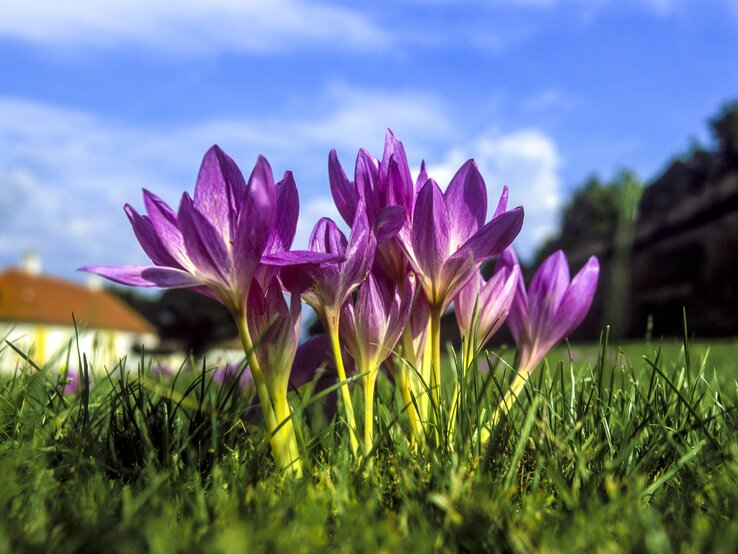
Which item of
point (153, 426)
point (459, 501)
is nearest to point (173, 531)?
point (459, 501)

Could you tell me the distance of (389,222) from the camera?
4.33 ft

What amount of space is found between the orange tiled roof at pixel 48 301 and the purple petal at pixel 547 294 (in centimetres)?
4484

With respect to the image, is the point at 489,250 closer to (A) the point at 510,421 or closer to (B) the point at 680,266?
(A) the point at 510,421

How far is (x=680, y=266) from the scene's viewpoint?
16297 millimetres

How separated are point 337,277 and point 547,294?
1.84 ft

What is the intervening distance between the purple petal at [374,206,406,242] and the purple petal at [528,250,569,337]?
48cm

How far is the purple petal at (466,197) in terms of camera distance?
1424mm

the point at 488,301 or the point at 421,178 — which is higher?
the point at 421,178

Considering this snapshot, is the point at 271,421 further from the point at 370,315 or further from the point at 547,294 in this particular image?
the point at 547,294

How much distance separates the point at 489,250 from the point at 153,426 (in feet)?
2.74

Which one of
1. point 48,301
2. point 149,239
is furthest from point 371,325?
point 48,301

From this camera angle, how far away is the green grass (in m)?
1.01

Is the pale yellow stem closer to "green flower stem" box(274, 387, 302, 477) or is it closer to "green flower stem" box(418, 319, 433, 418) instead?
"green flower stem" box(418, 319, 433, 418)

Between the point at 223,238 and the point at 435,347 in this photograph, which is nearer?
the point at 223,238
